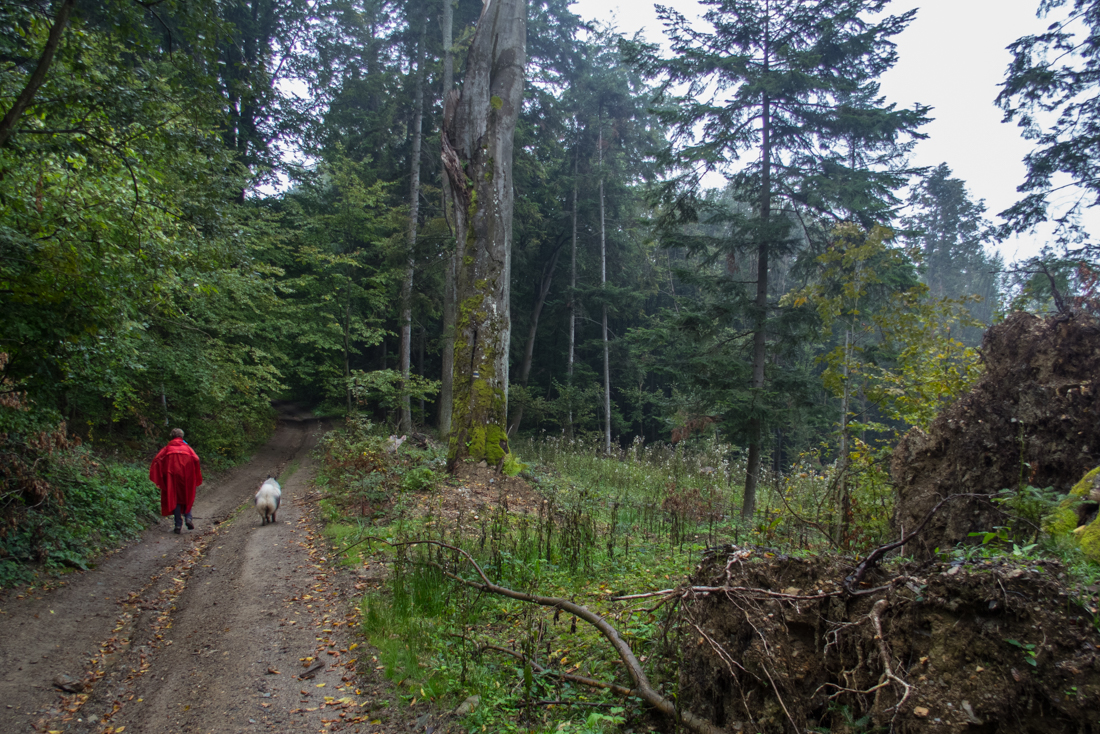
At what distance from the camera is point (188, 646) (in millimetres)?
4625

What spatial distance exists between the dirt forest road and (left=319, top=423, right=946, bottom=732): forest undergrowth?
0.43 meters

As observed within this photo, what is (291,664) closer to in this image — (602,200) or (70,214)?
(70,214)

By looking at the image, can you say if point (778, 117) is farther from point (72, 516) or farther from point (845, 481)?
point (72, 516)

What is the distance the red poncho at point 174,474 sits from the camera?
8688mm

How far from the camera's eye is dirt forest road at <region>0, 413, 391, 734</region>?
368cm

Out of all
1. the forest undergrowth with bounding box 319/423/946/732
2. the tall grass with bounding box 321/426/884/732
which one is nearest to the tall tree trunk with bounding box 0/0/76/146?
the forest undergrowth with bounding box 319/423/946/732

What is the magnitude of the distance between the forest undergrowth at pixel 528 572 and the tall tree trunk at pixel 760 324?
2.06ft

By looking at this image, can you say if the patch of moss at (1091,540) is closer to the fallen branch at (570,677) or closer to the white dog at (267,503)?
the fallen branch at (570,677)

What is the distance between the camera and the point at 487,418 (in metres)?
9.56

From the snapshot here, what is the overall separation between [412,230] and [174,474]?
10807mm

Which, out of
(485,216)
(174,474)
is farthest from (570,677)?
(174,474)

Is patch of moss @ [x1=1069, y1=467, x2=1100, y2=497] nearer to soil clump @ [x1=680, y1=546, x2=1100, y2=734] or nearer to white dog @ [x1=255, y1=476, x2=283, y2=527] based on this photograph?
soil clump @ [x1=680, y1=546, x2=1100, y2=734]

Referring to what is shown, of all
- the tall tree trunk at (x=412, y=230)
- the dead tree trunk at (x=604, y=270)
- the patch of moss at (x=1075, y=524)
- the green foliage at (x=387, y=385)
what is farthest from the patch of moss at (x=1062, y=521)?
the dead tree trunk at (x=604, y=270)

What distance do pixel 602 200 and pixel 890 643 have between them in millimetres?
22067
